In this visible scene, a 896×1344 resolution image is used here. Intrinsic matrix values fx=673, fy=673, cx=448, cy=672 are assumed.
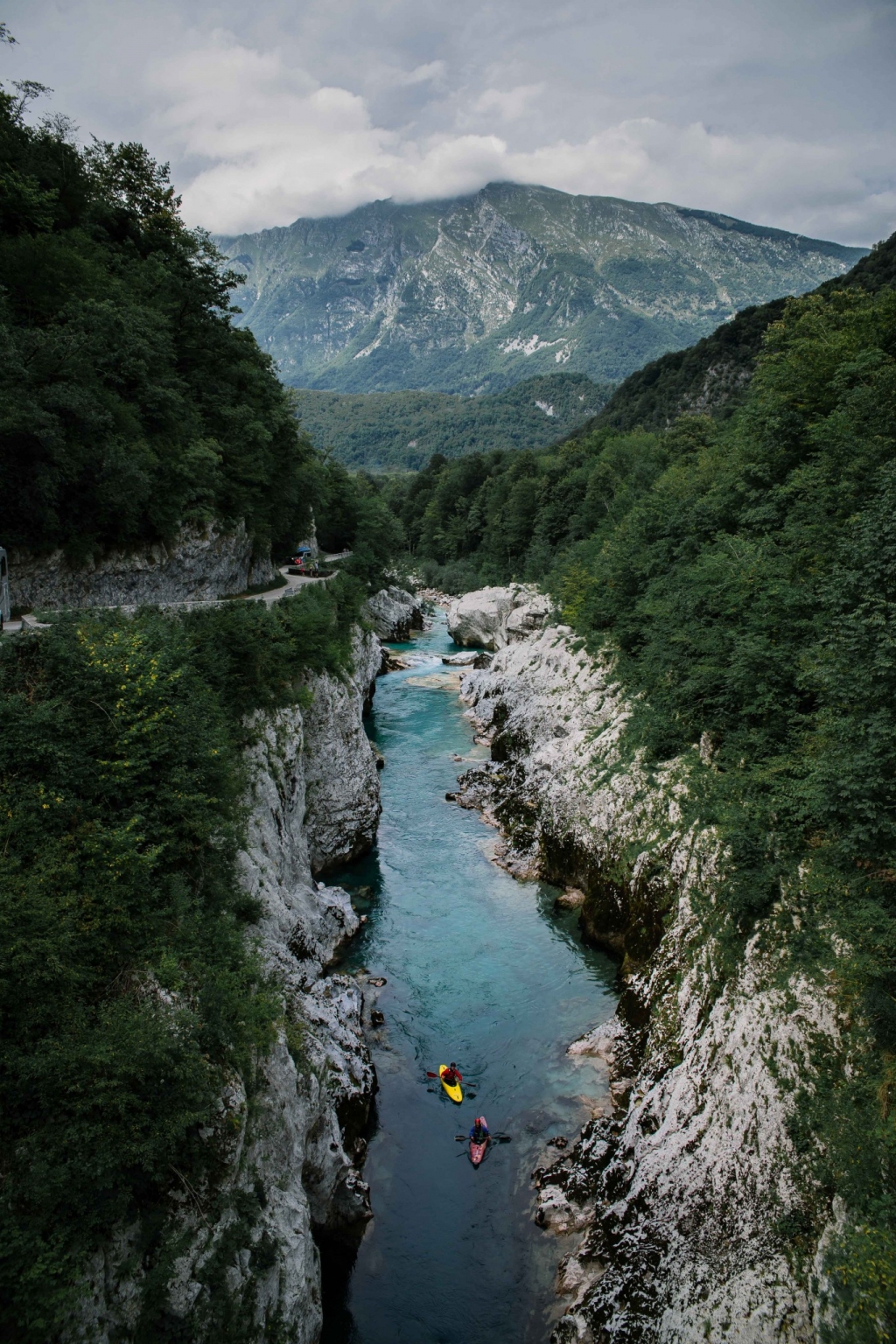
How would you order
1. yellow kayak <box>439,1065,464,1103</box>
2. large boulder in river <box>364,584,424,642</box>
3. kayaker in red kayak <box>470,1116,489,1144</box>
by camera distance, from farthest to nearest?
large boulder in river <box>364,584,424,642</box> < yellow kayak <box>439,1065,464,1103</box> < kayaker in red kayak <box>470,1116,489,1144</box>

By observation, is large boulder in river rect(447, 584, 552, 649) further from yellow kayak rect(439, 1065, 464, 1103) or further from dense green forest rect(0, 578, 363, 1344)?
dense green forest rect(0, 578, 363, 1344)

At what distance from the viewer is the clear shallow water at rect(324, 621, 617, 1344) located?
10734mm

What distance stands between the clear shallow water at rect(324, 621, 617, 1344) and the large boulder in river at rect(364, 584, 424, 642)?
29.6 meters

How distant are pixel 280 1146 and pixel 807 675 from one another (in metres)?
12.1

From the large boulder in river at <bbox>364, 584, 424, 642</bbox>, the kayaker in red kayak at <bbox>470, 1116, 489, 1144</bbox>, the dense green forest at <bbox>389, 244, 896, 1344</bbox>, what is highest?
the dense green forest at <bbox>389, 244, 896, 1344</bbox>

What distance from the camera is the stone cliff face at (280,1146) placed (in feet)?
24.1

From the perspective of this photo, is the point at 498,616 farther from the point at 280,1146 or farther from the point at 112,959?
the point at 112,959

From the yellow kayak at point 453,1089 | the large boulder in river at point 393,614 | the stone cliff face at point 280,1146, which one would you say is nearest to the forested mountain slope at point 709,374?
the large boulder in river at point 393,614

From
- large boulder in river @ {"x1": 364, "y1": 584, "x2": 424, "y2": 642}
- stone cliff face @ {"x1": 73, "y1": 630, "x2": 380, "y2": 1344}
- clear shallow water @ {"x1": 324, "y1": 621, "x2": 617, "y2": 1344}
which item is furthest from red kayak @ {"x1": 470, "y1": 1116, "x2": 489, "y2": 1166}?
large boulder in river @ {"x1": 364, "y1": 584, "x2": 424, "y2": 642}

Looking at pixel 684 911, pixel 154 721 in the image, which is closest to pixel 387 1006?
pixel 684 911

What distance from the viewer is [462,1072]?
15.0 m

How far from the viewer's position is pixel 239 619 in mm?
18266

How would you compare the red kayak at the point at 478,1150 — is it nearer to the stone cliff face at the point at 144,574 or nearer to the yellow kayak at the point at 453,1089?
the yellow kayak at the point at 453,1089

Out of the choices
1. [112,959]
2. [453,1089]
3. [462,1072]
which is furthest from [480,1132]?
[112,959]
